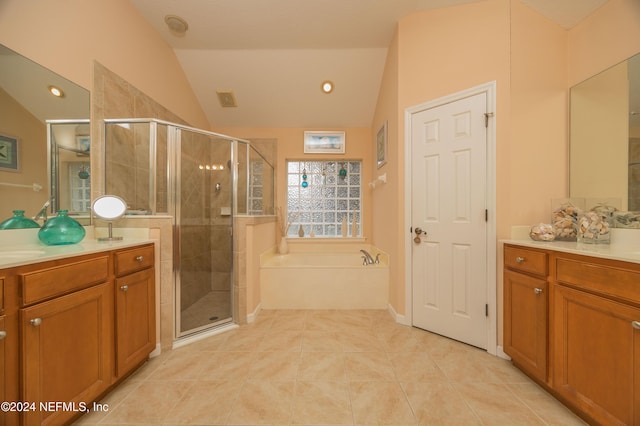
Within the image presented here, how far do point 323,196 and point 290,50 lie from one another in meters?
2.06

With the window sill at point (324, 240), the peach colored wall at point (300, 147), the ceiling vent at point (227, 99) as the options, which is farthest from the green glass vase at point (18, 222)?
the window sill at point (324, 240)

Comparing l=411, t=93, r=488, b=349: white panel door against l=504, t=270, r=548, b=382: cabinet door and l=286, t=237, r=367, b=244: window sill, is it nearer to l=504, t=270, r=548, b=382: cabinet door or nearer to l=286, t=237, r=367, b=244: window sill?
l=504, t=270, r=548, b=382: cabinet door

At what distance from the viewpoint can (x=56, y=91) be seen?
154cm

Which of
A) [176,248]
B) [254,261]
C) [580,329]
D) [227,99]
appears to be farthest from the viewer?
[227,99]

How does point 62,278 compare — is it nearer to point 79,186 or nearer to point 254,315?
point 79,186

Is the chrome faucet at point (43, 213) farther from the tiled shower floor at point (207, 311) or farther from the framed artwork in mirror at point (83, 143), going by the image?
the tiled shower floor at point (207, 311)

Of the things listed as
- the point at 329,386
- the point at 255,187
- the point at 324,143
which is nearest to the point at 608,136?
the point at 329,386

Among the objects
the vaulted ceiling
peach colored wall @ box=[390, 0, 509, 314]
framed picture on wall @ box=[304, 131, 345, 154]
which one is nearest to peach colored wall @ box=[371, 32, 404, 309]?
peach colored wall @ box=[390, 0, 509, 314]

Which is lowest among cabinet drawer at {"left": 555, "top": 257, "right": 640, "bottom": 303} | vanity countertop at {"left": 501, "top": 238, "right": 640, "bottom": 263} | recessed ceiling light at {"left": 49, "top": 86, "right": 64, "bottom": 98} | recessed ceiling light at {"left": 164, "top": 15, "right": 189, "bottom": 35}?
cabinet drawer at {"left": 555, "top": 257, "right": 640, "bottom": 303}

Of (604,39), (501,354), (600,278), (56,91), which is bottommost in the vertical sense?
(501,354)

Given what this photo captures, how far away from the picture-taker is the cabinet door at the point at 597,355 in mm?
1013

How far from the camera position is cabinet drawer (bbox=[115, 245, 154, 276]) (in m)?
1.42

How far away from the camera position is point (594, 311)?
1.15 m

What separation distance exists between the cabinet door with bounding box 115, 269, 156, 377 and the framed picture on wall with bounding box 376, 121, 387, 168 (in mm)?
2528
